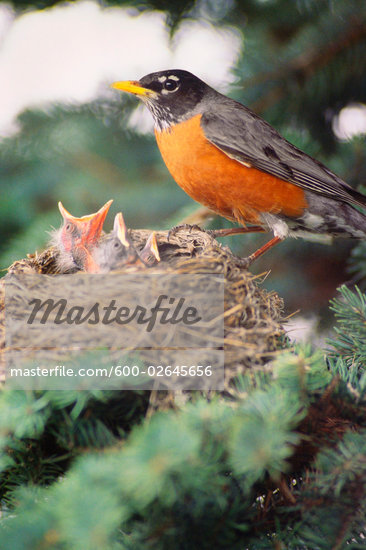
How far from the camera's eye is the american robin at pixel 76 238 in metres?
2.71

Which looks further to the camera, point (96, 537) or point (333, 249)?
point (333, 249)

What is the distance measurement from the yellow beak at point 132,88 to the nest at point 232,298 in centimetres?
75

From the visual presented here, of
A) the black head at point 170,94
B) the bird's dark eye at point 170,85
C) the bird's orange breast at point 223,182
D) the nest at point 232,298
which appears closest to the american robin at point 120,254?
the nest at point 232,298

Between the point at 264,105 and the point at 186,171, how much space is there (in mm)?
588

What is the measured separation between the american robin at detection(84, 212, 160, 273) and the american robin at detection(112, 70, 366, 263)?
1.19ft

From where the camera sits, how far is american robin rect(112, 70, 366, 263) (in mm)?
2564

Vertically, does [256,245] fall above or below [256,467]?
below

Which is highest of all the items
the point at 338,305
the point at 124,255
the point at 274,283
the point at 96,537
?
the point at 96,537

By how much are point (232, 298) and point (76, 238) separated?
1.18 m

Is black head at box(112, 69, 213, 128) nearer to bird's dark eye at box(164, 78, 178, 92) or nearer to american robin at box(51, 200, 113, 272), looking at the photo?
bird's dark eye at box(164, 78, 178, 92)

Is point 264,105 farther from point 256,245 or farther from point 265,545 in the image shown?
point 265,545

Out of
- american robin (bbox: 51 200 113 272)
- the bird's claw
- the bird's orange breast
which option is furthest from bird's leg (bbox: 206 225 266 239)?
american robin (bbox: 51 200 113 272)

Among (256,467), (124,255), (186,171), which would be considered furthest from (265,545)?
(186,171)

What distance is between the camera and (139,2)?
9.43ft
